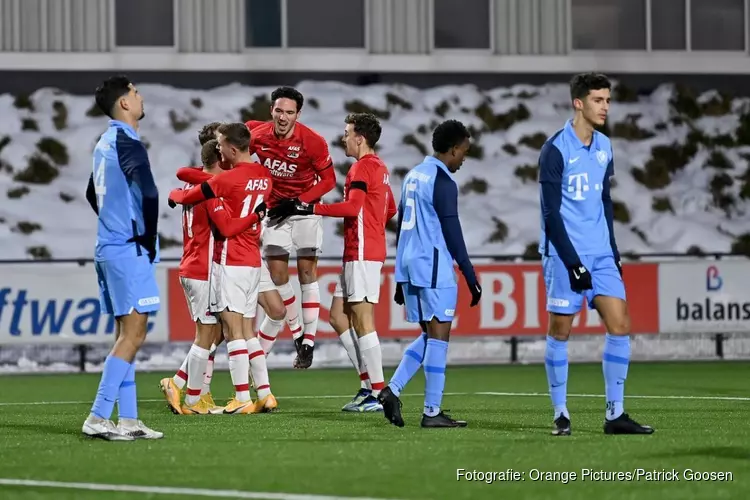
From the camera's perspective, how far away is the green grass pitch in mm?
6316

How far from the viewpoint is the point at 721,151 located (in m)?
24.3

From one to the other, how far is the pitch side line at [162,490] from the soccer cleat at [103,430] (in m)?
1.68

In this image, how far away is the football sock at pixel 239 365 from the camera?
34.4 feet

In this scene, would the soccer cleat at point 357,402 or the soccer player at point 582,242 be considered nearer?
the soccer player at point 582,242

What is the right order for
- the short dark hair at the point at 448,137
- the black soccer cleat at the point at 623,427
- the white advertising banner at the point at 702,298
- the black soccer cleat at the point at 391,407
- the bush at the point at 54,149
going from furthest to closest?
1. the bush at the point at 54,149
2. the white advertising banner at the point at 702,298
3. the short dark hair at the point at 448,137
4. the black soccer cleat at the point at 391,407
5. the black soccer cleat at the point at 623,427

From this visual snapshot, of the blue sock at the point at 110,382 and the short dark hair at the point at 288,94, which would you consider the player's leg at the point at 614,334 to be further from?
the short dark hair at the point at 288,94

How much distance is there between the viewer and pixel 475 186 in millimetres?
23266

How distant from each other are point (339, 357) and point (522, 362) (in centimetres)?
236

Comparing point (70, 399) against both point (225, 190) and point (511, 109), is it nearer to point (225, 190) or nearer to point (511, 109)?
point (225, 190)

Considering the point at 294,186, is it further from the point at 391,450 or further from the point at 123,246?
the point at 391,450

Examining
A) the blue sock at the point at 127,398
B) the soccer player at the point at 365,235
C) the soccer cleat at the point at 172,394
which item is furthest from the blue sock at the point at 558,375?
the soccer cleat at the point at 172,394

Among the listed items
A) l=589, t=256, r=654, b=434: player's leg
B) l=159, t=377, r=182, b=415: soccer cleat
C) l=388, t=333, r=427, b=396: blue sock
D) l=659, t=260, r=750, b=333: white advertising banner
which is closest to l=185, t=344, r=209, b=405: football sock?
l=159, t=377, r=182, b=415: soccer cleat

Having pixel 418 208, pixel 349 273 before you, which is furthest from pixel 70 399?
pixel 418 208

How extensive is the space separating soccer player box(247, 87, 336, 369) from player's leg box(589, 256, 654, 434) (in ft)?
11.1
